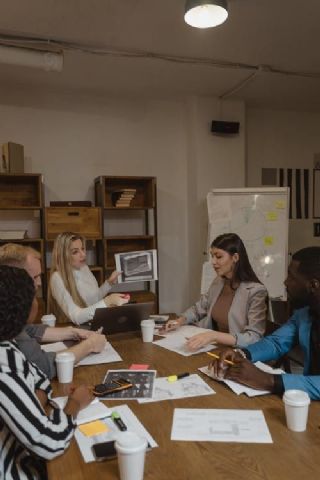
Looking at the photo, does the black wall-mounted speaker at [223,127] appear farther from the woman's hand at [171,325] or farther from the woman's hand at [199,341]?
the woman's hand at [199,341]

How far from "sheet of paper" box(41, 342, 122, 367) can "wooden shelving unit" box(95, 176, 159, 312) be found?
2132mm

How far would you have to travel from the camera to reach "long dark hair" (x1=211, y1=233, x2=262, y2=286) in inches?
97.0

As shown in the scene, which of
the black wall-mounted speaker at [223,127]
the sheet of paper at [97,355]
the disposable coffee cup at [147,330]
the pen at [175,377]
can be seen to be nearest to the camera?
the pen at [175,377]

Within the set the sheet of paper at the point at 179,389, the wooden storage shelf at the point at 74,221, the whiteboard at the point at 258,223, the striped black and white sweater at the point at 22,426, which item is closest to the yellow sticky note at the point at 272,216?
the whiteboard at the point at 258,223

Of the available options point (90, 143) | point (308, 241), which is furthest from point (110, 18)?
point (308, 241)

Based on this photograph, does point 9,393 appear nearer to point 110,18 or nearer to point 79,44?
point 110,18

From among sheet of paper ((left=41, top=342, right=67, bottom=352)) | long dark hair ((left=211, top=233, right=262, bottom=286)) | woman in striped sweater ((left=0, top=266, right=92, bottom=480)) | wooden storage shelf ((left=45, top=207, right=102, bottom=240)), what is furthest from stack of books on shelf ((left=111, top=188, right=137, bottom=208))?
woman in striped sweater ((left=0, top=266, right=92, bottom=480))

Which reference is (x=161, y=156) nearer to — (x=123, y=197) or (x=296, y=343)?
(x=123, y=197)

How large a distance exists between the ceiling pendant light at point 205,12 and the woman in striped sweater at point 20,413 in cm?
189

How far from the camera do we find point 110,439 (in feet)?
3.84

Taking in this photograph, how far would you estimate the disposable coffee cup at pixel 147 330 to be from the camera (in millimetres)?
2148

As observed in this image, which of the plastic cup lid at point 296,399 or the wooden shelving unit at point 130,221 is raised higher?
the wooden shelving unit at point 130,221

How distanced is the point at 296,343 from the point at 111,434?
112 cm

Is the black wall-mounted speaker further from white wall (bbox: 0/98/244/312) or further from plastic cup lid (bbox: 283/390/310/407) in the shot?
plastic cup lid (bbox: 283/390/310/407)
